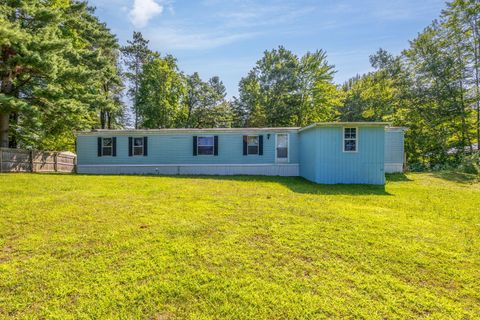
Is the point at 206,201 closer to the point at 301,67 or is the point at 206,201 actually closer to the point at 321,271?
the point at 321,271

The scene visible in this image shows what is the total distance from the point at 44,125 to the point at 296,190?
598 inches

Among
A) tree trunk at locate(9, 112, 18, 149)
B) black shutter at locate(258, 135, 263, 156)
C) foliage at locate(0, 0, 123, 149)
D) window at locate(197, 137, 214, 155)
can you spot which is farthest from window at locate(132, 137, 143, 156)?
tree trunk at locate(9, 112, 18, 149)

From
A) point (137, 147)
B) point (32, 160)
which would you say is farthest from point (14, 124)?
point (137, 147)

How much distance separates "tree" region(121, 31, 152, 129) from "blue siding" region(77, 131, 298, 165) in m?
12.2

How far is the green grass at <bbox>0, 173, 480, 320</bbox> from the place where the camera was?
8.21 feet

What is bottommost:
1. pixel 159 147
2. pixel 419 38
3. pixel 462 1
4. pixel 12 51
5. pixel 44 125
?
pixel 159 147

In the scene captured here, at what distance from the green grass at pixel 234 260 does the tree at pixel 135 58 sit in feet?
70.1

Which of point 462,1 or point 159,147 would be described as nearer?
point 159,147

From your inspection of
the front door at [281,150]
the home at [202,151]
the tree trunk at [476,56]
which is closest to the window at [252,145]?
the home at [202,151]

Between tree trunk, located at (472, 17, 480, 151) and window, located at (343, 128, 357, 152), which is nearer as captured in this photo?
window, located at (343, 128, 357, 152)

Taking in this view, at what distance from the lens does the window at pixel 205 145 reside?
13.3 meters

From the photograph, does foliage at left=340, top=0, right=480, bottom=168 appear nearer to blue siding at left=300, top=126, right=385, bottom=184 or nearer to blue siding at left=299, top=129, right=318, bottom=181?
blue siding at left=300, top=126, right=385, bottom=184

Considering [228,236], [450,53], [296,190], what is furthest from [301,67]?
[228,236]

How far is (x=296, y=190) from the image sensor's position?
838 centimetres
